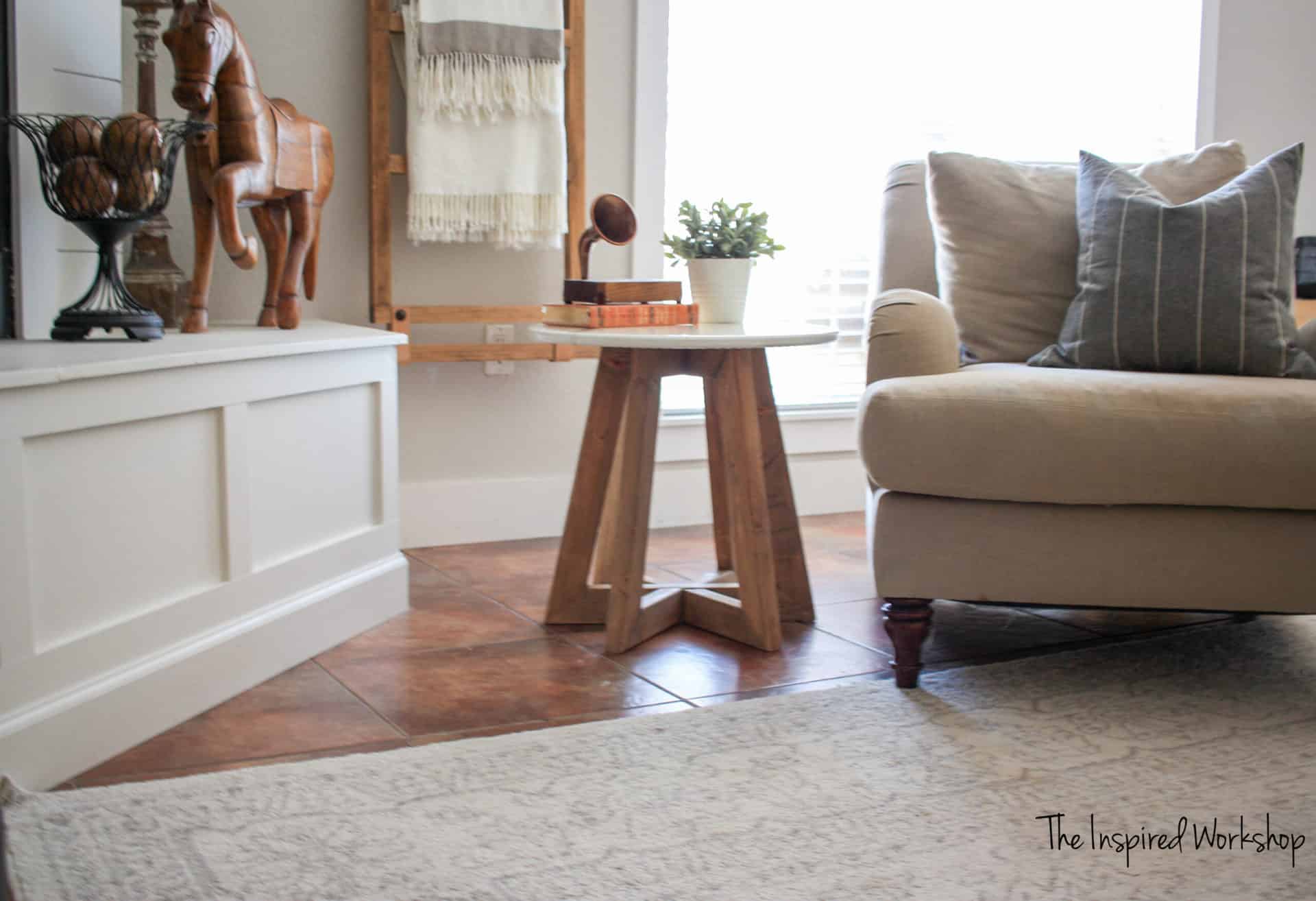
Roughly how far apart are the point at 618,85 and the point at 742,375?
49.5 inches

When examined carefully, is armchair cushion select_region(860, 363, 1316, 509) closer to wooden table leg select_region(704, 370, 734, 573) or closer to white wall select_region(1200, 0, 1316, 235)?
wooden table leg select_region(704, 370, 734, 573)

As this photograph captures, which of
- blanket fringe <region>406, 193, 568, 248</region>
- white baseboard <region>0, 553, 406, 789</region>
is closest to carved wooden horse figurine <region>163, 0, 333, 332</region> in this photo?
blanket fringe <region>406, 193, 568, 248</region>

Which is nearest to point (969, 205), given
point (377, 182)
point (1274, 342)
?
point (1274, 342)

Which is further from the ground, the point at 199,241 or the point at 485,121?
the point at 485,121

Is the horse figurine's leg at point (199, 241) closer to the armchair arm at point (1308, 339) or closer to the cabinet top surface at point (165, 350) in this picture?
the cabinet top surface at point (165, 350)

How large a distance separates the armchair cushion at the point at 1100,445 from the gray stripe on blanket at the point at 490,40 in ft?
4.45

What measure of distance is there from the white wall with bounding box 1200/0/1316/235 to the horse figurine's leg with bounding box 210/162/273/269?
2876 mm

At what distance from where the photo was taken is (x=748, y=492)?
2.13m

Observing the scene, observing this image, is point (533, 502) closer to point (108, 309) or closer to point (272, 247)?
point (272, 247)

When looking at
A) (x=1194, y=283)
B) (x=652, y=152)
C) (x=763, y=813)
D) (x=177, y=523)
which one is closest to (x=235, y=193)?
(x=177, y=523)

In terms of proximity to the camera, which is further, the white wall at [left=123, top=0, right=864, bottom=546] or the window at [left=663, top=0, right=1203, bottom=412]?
the window at [left=663, top=0, right=1203, bottom=412]

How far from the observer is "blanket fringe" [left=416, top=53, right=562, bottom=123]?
2729mm

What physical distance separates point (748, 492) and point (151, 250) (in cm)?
120

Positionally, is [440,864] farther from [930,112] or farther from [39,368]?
[930,112]
